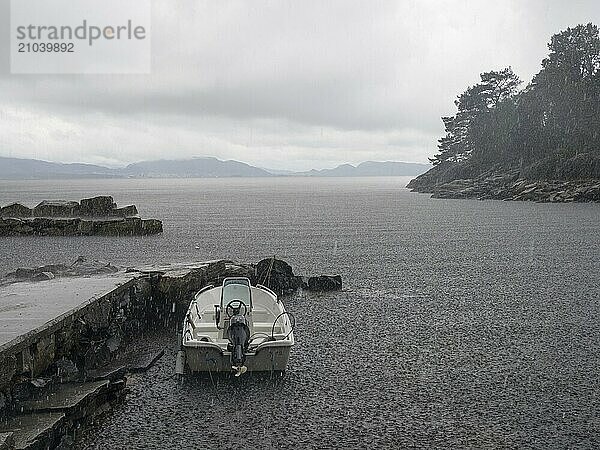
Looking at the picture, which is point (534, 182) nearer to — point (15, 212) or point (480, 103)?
point (480, 103)

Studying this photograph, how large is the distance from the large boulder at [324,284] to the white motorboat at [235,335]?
10.1 meters

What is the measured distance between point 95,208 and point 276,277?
134 ft

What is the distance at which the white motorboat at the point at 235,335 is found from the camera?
15.2 m

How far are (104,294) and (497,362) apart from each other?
11.1 meters

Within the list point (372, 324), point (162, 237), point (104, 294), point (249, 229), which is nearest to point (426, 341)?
point (372, 324)

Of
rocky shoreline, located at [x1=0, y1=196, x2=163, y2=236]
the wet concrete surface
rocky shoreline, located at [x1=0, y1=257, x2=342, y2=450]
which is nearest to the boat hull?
rocky shoreline, located at [x1=0, y1=257, x2=342, y2=450]

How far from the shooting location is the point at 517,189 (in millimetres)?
105562

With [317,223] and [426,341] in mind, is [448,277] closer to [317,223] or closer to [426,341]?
[426,341]

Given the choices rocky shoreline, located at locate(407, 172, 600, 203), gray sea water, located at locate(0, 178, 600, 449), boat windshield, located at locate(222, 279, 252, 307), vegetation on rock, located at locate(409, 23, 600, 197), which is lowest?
gray sea water, located at locate(0, 178, 600, 449)

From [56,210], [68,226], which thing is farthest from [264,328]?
[56,210]

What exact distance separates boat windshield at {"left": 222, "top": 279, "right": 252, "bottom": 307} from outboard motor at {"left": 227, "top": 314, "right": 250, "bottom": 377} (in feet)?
6.89

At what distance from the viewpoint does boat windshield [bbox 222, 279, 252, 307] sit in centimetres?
1762

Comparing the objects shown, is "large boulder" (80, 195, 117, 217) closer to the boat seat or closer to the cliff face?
the boat seat

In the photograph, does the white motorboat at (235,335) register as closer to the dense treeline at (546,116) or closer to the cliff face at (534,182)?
the cliff face at (534,182)
